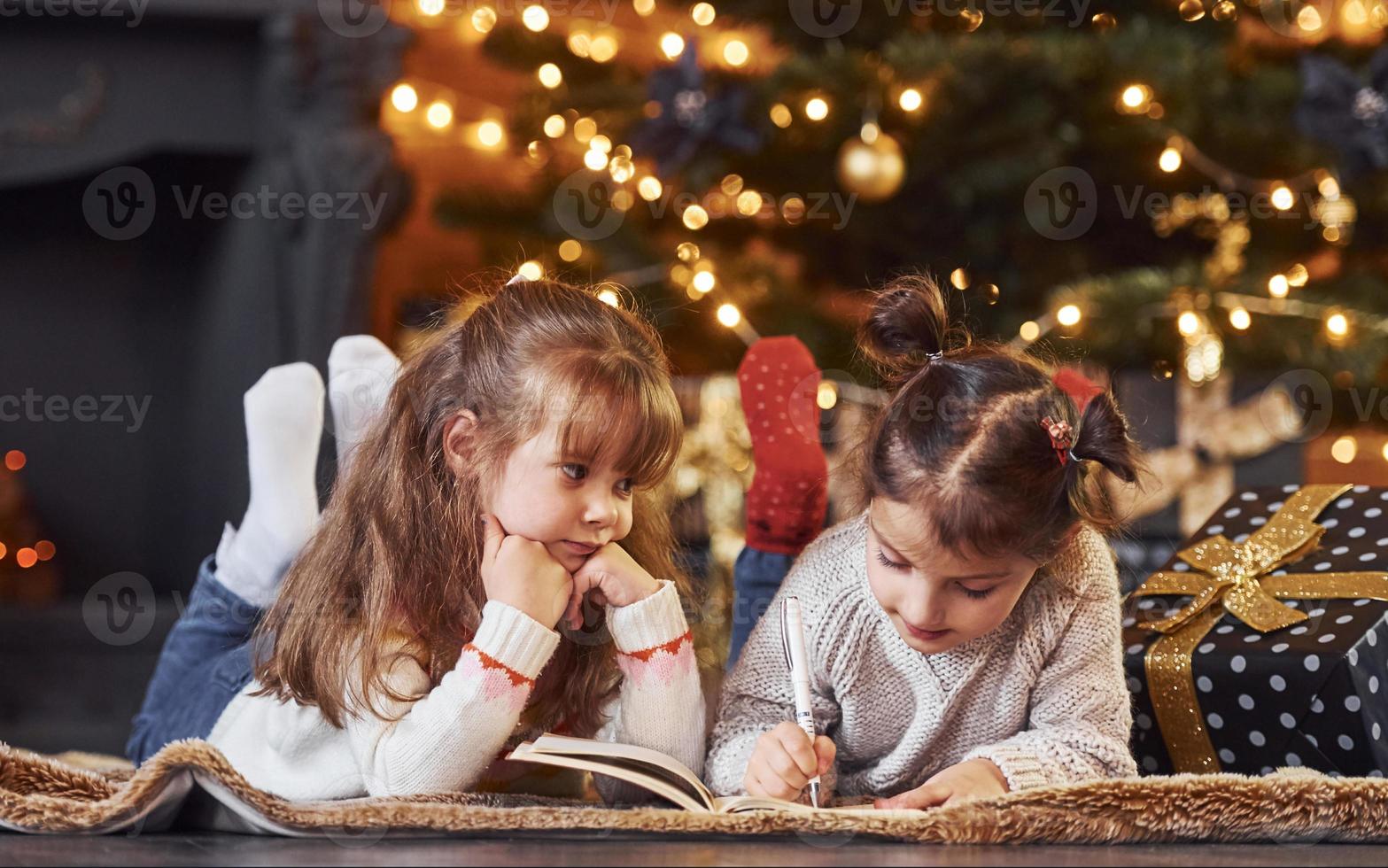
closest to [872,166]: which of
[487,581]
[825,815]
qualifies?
[487,581]

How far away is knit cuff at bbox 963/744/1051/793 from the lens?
36.4 inches

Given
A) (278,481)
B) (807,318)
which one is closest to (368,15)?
(807,318)

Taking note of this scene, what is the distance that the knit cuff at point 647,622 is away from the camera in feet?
3.20

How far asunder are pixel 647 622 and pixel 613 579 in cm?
4

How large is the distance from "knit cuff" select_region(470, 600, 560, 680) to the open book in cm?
6

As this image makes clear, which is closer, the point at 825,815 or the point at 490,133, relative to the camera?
the point at 825,815

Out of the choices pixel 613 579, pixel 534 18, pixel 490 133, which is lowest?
pixel 613 579

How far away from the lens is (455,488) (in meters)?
1.01

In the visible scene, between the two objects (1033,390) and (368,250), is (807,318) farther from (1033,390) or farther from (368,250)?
(1033,390)

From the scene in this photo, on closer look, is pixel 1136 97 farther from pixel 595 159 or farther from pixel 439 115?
pixel 439 115

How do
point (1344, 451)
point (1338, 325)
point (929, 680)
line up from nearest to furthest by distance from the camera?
point (929, 680)
point (1338, 325)
point (1344, 451)

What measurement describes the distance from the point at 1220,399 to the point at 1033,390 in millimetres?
1096

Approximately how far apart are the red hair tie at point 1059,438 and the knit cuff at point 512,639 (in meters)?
0.37

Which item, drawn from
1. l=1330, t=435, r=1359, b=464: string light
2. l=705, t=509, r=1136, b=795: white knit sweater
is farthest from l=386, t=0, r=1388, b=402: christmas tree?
l=705, t=509, r=1136, b=795: white knit sweater
